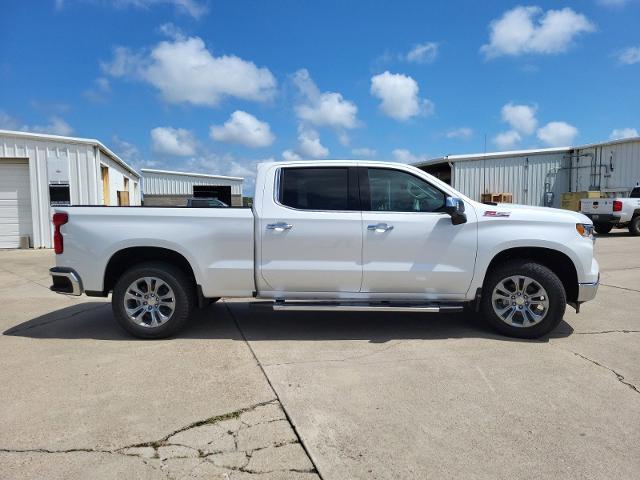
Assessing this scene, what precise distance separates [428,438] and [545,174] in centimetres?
2450

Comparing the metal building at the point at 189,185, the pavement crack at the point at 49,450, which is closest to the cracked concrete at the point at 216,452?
the pavement crack at the point at 49,450

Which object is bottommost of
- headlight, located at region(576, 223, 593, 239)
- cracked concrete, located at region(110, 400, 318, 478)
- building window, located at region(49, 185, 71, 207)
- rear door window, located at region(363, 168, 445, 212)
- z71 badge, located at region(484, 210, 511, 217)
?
cracked concrete, located at region(110, 400, 318, 478)

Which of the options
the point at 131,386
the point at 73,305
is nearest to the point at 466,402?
the point at 131,386

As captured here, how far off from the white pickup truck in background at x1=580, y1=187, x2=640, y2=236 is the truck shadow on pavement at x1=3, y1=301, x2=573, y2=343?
1306cm

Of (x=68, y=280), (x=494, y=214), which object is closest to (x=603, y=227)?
(x=494, y=214)

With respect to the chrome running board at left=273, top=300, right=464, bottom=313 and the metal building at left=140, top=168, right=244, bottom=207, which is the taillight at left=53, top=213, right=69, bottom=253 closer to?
the chrome running board at left=273, top=300, right=464, bottom=313

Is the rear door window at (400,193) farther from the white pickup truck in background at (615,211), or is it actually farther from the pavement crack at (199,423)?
the white pickup truck in background at (615,211)

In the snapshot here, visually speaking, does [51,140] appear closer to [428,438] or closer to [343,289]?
[343,289]

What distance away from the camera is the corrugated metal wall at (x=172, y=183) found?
33625 mm

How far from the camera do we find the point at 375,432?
3.04 m

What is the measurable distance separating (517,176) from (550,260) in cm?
2116

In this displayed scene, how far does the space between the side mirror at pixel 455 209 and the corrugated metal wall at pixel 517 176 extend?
67.2 ft

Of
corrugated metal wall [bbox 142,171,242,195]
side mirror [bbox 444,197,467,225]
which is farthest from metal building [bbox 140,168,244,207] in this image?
side mirror [bbox 444,197,467,225]

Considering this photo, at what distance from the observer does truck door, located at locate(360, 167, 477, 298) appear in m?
4.83
